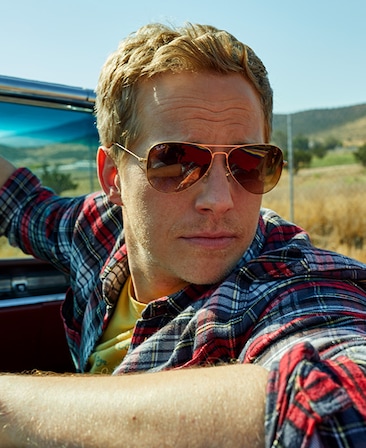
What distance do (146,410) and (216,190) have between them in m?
0.80

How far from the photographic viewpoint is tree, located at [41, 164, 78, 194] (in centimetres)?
314

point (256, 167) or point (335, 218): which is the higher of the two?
point (256, 167)

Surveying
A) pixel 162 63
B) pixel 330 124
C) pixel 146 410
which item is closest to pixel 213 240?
pixel 162 63

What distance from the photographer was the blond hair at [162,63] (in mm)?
1767

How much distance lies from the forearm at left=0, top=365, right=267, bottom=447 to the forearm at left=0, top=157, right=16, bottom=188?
178cm

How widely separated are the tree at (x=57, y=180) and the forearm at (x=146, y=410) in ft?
6.85

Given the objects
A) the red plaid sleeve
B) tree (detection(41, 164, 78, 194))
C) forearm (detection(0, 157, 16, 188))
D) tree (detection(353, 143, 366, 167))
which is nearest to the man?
the red plaid sleeve

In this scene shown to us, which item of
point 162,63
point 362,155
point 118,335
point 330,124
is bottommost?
point 118,335

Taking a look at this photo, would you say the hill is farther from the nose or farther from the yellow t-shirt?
the nose

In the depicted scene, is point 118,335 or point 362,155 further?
point 362,155

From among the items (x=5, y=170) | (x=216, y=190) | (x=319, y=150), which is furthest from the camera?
(x=319, y=150)

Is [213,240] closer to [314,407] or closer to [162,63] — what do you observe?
[162,63]

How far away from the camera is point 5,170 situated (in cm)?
282

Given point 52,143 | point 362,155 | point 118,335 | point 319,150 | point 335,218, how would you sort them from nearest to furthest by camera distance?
point 118,335, point 52,143, point 335,218, point 362,155, point 319,150
